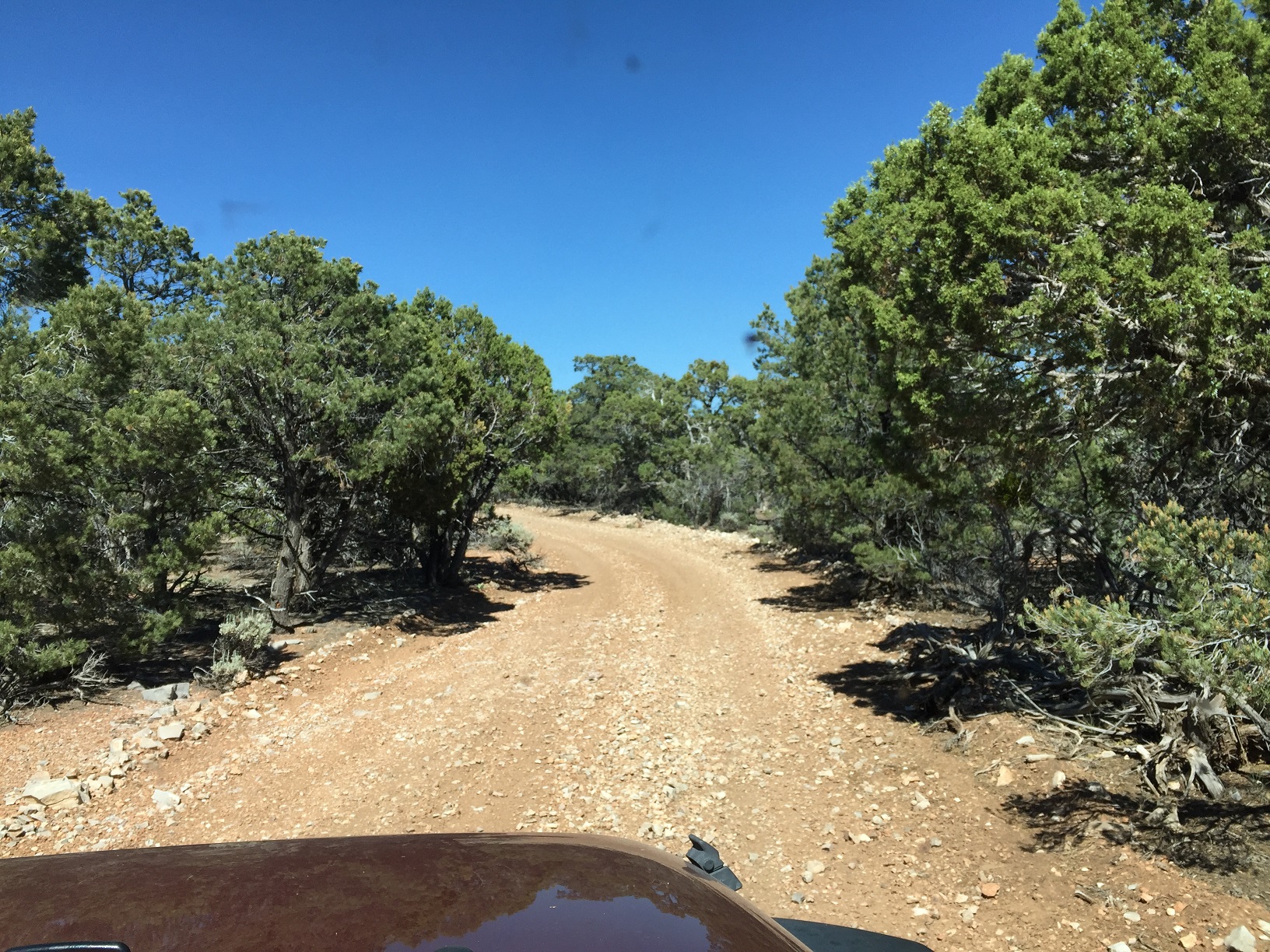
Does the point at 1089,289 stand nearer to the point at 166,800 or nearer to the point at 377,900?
the point at 377,900

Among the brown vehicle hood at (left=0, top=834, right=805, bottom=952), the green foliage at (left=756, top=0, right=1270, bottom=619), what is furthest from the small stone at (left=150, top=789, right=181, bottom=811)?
the green foliage at (left=756, top=0, right=1270, bottom=619)

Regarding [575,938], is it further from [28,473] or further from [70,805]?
[28,473]

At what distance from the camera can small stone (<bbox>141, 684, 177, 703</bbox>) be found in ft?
28.3

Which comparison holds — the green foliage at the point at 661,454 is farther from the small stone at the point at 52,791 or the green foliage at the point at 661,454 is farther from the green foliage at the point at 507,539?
the small stone at the point at 52,791

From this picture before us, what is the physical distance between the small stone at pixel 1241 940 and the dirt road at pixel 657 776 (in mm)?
106

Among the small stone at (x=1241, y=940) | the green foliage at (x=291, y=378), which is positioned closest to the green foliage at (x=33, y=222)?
the green foliage at (x=291, y=378)

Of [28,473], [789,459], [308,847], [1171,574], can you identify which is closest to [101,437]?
[28,473]

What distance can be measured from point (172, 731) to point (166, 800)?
140 cm

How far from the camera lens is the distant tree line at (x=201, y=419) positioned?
8.23 m

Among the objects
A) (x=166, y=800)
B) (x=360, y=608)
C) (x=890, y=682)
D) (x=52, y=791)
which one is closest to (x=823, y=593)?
(x=890, y=682)

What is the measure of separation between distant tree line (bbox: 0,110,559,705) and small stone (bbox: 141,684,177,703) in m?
0.54

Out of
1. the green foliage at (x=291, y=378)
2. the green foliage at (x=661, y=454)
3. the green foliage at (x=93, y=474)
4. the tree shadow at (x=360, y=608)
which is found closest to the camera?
the green foliage at (x=93, y=474)

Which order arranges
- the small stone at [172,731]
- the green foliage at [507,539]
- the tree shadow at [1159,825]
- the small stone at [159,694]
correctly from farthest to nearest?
the green foliage at [507,539], the small stone at [159,694], the small stone at [172,731], the tree shadow at [1159,825]

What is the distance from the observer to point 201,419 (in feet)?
29.0
